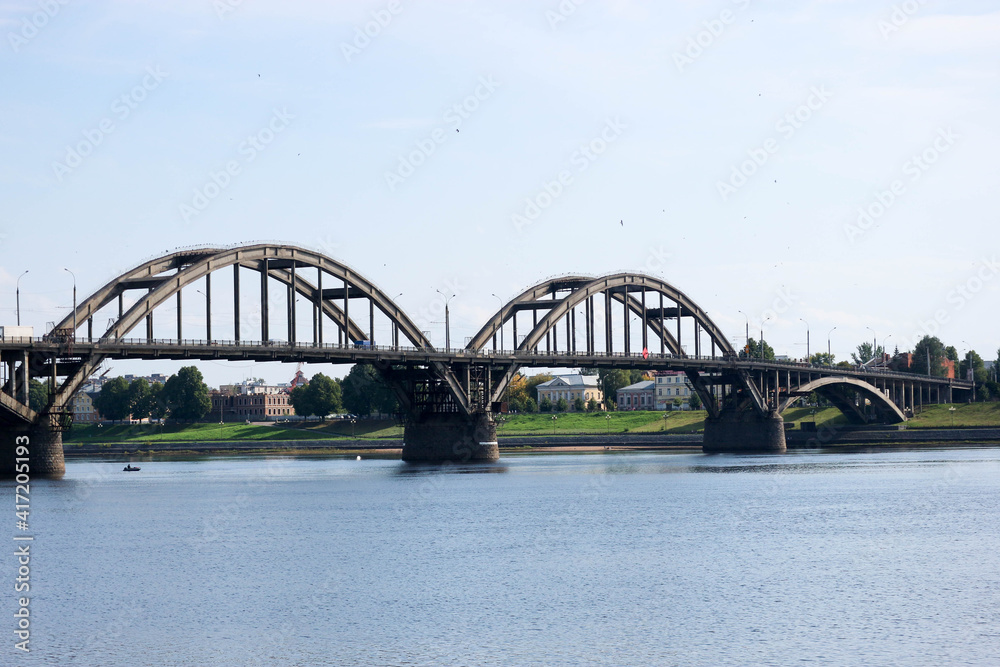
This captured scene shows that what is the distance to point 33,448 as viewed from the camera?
85.6 metres

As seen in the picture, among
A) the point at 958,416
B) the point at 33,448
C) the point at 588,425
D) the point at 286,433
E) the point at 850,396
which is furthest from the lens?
the point at 286,433

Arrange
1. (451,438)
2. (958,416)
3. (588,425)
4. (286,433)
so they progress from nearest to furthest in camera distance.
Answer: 1. (451,438)
2. (958,416)
3. (588,425)
4. (286,433)

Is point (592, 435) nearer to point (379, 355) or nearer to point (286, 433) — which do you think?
point (286, 433)

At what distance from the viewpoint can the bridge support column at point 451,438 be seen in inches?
4683

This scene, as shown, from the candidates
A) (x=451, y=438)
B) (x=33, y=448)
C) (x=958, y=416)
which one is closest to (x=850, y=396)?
(x=958, y=416)

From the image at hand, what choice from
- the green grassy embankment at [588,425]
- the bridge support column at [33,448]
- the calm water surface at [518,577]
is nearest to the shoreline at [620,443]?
the green grassy embankment at [588,425]

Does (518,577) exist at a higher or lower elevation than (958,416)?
lower

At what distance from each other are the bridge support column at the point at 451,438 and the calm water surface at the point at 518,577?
3915 cm

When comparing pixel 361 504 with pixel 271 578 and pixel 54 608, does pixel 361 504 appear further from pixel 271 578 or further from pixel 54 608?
pixel 54 608

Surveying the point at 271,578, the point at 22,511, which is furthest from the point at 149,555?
the point at 22,511

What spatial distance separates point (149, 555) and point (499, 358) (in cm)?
7276

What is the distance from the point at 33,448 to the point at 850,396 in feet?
400

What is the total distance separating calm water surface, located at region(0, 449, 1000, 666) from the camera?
31.4m

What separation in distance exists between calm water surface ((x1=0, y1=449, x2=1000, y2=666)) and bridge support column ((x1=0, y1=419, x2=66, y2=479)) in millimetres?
6265
